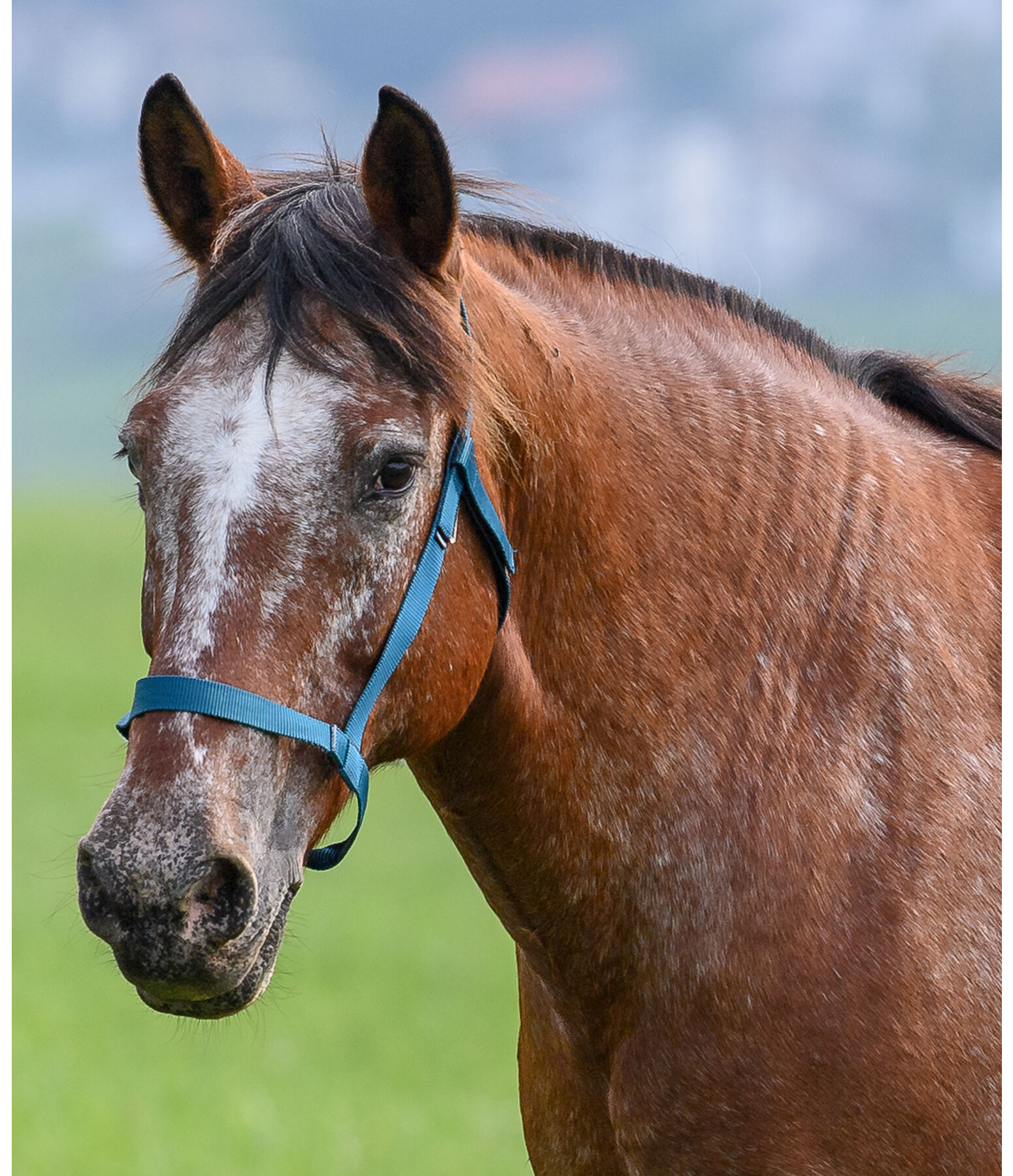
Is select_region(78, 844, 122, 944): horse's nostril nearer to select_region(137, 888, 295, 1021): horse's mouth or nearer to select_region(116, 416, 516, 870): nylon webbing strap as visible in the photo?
select_region(137, 888, 295, 1021): horse's mouth

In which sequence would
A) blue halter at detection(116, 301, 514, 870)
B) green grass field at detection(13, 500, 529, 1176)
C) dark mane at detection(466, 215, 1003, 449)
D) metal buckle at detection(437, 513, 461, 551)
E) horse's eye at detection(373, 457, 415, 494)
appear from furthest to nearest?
green grass field at detection(13, 500, 529, 1176)
dark mane at detection(466, 215, 1003, 449)
metal buckle at detection(437, 513, 461, 551)
horse's eye at detection(373, 457, 415, 494)
blue halter at detection(116, 301, 514, 870)

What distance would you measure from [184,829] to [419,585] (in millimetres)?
635

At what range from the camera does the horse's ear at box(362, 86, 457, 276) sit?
245cm

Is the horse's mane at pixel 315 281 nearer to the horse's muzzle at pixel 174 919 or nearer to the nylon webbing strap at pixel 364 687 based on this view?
the nylon webbing strap at pixel 364 687

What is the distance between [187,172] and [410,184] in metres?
0.55

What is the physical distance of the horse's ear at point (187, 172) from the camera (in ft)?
8.70

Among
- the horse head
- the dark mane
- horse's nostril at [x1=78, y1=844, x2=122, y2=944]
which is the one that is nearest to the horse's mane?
the horse head

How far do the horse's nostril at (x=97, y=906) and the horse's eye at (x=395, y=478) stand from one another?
2.63 ft

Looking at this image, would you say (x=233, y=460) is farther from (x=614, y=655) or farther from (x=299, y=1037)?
(x=299, y=1037)

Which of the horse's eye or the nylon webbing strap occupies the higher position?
the horse's eye

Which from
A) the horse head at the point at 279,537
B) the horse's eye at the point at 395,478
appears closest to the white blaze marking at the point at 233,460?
the horse head at the point at 279,537

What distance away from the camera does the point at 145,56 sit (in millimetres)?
175000

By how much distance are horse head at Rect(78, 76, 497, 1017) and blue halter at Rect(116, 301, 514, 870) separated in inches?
0.9

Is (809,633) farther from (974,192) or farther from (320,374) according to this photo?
(974,192)
